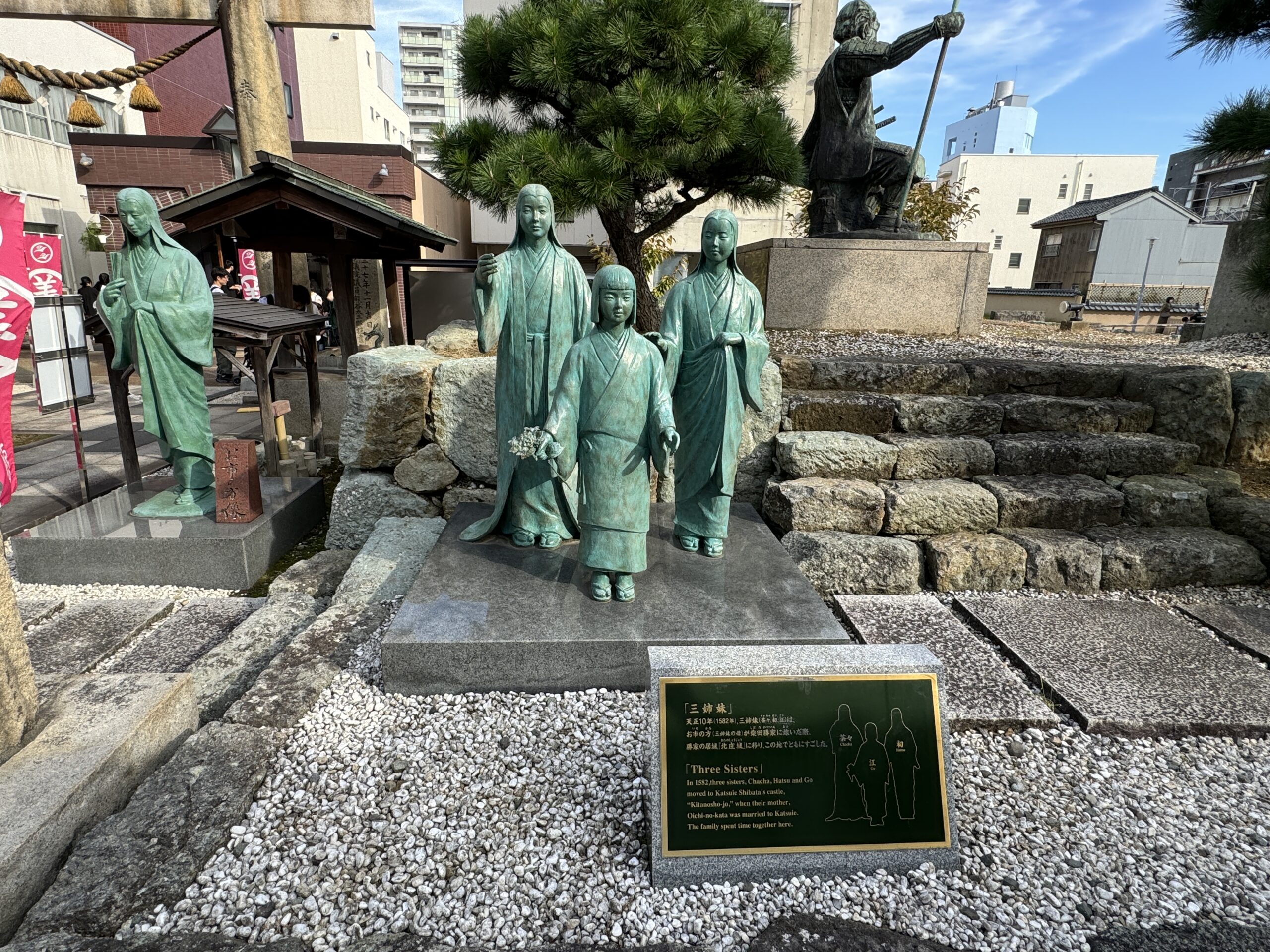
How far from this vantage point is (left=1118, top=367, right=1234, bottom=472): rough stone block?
5.52m

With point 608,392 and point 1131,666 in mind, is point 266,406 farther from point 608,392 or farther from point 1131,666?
point 1131,666

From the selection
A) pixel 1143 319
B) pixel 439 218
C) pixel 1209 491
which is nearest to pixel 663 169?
pixel 1209 491

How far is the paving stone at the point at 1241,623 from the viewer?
3.71 m

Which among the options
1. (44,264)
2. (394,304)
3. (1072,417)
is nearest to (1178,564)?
(1072,417)

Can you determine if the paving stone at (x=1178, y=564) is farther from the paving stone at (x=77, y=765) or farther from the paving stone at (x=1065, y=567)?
the paving stone at (x=77, y=765)

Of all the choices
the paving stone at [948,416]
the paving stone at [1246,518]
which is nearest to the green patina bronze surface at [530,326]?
the paving stone at [948,416]

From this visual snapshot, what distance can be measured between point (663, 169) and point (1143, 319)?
845 inches

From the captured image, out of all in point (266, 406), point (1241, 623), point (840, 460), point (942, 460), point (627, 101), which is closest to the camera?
point (1241, 623)

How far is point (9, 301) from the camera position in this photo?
4551 millimetres

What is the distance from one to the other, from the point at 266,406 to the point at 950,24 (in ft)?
24.2

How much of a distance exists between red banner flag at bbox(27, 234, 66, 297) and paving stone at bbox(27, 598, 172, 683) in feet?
9.43

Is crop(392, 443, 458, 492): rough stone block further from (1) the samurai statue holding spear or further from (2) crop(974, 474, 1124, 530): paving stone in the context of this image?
(1) the samurai statue holding spear

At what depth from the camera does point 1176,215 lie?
26.3 m

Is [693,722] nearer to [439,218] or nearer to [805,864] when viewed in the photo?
[805,864]
